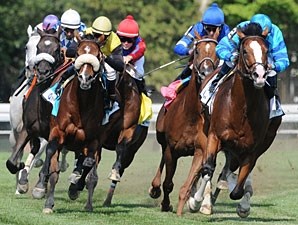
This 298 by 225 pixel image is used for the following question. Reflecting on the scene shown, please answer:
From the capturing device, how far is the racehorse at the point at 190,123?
44.6 feet

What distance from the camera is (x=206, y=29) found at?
47.4 feet

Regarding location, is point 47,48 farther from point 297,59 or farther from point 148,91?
point 297,59

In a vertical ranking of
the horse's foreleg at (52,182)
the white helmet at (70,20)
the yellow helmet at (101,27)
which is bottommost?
the horse's foreleg at (52,182)

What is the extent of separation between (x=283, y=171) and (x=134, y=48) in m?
5.28

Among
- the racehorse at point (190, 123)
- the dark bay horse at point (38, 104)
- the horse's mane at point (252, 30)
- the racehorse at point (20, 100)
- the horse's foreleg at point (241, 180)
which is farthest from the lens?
the racehorse at point (20, 100)

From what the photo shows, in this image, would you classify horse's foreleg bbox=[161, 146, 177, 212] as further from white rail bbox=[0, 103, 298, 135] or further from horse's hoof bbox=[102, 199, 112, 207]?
white rail bbox=[0, 103, 298, 135]

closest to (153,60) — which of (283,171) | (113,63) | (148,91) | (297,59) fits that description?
(297,59)

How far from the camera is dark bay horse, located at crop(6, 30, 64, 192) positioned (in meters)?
14.2

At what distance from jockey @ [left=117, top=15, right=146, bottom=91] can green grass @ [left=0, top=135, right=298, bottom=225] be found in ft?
5.94

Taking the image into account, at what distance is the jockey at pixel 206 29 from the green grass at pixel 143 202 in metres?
2.04

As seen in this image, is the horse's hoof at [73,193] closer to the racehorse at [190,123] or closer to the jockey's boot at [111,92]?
the racehorse at [190,123]

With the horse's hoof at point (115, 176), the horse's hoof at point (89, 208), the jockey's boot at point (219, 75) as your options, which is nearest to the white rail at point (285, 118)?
the horse's hoof at point (115, 176)

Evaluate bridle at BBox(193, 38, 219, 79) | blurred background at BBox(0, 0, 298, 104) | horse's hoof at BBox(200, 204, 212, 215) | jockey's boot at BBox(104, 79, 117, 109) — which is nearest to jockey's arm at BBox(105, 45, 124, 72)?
jockey's boot at BBox(104, 79, 117, 109)

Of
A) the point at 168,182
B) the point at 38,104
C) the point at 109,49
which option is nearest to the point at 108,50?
the point at 109,49
